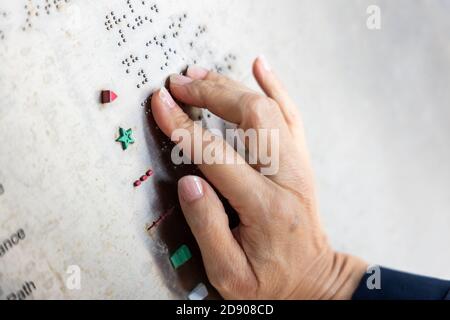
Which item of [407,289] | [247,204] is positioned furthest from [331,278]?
[247,204]

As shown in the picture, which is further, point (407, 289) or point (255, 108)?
point (407, 289)

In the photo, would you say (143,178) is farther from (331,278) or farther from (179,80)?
(331,278)

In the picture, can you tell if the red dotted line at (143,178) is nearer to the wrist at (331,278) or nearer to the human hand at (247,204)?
the human hand at (247,204)

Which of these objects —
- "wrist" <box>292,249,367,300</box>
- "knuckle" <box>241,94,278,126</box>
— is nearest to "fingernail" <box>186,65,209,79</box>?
"knuckle" <box>241,94,278,126</box>

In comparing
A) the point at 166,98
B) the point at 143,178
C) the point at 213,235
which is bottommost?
the point at 213,235

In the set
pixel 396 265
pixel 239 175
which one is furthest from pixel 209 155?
pixel 396 265

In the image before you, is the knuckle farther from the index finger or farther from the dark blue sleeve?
the dark blue sleeve

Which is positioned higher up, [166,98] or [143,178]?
[166,98]

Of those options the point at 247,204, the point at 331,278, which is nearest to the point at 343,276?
the point at 331,278
